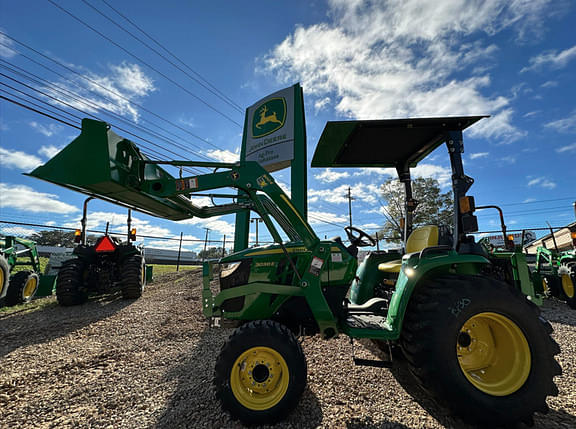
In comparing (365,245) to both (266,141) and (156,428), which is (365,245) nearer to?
(156,428)

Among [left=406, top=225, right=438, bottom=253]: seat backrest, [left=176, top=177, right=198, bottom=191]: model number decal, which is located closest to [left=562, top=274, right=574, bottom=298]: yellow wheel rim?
[left=406, top=225, right=438, bottom=253]: seat backrest

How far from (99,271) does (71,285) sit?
860 mm

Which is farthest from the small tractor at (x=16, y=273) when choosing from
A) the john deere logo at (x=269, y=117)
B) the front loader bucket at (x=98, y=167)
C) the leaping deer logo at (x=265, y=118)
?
the leaping deer logo at (x=265, y=118)

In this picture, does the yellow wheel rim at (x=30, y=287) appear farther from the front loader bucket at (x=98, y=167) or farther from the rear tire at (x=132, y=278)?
the front loader bucket at (x=98, y=167)

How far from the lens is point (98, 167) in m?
2.68

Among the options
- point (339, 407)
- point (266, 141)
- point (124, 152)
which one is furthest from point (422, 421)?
point (266, 141)

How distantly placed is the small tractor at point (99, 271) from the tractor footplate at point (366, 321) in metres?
5.88

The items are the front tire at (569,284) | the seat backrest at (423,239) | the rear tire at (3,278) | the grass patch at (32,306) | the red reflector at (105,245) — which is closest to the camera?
the seat backrest at (423,239)

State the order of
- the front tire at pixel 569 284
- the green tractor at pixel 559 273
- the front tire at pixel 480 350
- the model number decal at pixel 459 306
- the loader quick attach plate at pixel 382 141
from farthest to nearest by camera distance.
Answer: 1. the green tractor at pixel 559 273
2. the front tire at pixel 569 284
3. the loader quick attach plate at pixel 382 141
4. the model number decal at pixel 459 306
5. the front tire at pixel 480 350

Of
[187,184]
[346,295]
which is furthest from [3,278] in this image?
[346,295]

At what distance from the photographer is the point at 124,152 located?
114 inches

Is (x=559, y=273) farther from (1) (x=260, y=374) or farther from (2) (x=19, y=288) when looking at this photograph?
(2) (x=19, y=288)

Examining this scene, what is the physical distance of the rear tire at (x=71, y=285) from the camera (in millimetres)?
6121

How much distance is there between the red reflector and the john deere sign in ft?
14.1
